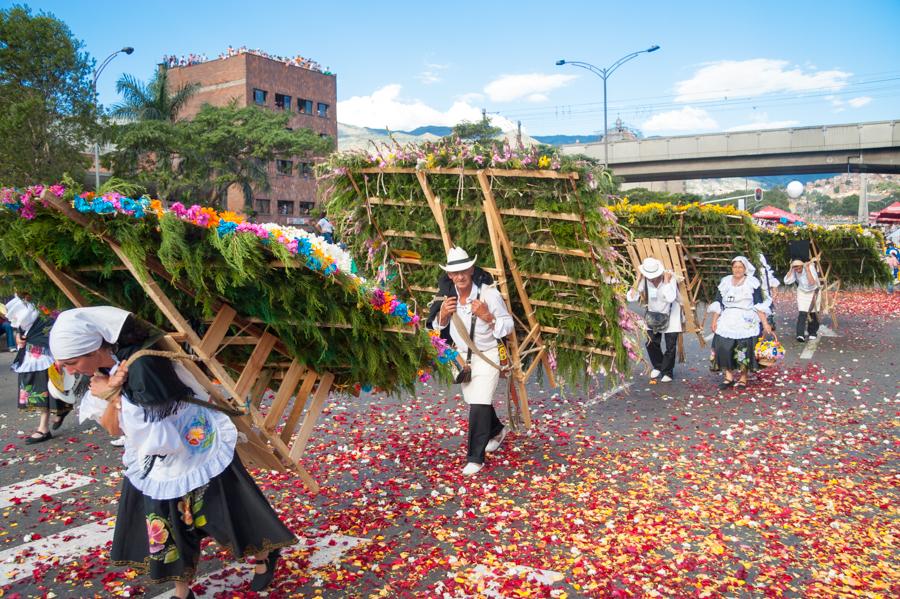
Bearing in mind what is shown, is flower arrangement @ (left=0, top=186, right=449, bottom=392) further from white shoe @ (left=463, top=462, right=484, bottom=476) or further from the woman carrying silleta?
the woman carrying silleta

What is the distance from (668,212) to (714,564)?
364 inches

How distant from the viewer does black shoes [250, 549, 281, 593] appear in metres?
4.51

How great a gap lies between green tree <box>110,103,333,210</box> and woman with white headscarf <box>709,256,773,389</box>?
33.0 meters

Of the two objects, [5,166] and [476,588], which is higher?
[5,166]

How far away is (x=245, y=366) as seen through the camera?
5.10 metres

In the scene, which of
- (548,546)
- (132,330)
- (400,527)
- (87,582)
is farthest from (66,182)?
(548,546)

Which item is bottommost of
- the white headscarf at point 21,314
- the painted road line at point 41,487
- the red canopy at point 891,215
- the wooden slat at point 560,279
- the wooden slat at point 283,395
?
the painted road line at point 41,487

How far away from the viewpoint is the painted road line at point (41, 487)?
6395 millimetres

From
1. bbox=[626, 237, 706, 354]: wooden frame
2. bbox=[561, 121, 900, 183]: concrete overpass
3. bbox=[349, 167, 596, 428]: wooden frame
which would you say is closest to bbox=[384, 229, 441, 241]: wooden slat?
bbox=[349, 167, 596, 428]: wooden frame

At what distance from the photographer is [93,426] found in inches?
348

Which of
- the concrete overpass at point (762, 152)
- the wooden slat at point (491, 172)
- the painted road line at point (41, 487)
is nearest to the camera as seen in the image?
the painted road line at point (41, 487)

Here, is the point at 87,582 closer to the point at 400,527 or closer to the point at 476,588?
the point at 400,527

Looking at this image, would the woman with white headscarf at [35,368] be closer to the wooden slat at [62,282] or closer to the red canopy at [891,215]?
the wooden slat at [62,282]

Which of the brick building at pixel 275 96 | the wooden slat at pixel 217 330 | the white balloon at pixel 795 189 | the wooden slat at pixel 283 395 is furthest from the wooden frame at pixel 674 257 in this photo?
the brick building at pixel 275 96
